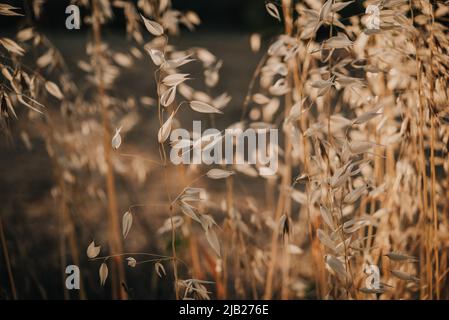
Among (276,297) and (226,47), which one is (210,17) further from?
(276,297)

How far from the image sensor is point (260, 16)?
598 cm

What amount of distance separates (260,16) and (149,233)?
193 inches

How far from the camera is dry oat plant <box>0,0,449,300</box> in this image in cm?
66

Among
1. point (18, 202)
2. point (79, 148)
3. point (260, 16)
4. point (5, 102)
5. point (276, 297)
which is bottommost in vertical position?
point (276, 297)

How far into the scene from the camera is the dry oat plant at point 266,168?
2.17 feet
